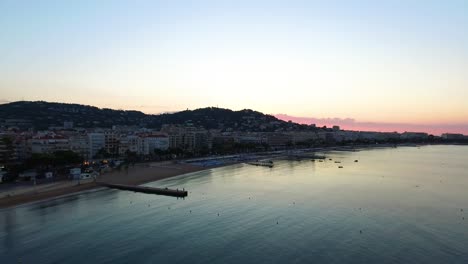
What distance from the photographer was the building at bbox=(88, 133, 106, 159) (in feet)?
232

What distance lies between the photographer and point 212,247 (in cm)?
2095

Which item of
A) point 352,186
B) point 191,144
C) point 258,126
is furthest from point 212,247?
point 258,126

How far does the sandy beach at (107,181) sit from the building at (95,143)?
13.8 meters

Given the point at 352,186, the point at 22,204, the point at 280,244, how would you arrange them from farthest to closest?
the point at 352,186, the point at 22,204, the point at 280,244

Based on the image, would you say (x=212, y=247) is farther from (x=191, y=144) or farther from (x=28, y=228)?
(x=191, y=144)

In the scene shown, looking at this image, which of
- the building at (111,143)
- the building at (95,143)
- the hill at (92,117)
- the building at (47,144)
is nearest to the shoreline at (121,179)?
the building at (95,143)

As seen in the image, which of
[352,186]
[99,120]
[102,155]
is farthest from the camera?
[99,120]

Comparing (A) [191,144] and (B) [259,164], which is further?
(A) [191,144]

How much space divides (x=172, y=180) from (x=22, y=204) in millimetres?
18724

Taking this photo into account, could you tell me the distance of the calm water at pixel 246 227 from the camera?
19797mm

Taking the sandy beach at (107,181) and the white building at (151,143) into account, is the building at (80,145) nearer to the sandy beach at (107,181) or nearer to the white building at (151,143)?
the white building at (151,143)

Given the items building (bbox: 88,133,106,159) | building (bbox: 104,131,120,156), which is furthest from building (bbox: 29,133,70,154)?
building (bbox: 104,131,120,156)

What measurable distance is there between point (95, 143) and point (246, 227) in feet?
181

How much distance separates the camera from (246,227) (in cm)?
2492
